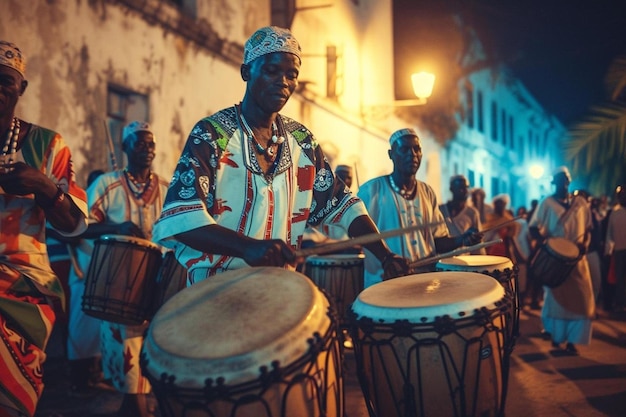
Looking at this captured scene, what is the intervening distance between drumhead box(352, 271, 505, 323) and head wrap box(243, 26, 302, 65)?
3.85 ft

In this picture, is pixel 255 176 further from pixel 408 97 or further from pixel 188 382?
pixel 408 97

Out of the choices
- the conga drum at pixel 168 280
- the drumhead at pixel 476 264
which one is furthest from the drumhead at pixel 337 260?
the conga drum at pixel 168 280

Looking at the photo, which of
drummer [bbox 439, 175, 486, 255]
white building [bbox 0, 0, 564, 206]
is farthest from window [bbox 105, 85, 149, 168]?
drummer [bbox 439, 175, 486, 255]

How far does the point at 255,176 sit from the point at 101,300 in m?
2.04

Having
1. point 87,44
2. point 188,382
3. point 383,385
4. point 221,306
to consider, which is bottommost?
point 383,385

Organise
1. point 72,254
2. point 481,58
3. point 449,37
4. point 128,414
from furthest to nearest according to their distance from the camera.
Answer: point 481,58 < point 449,37 < point 72,254 < point 128,414

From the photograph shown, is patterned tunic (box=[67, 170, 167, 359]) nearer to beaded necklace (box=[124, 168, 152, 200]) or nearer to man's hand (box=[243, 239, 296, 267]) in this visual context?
beaded necklace (box=[124, 168, 152, 200])

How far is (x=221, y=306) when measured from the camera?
218cm

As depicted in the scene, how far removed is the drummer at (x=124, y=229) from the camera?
4.49m

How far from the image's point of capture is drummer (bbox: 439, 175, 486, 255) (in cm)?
781

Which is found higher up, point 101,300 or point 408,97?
point 408,97

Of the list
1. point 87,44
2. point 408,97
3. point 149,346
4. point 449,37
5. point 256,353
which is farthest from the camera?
point 449,37

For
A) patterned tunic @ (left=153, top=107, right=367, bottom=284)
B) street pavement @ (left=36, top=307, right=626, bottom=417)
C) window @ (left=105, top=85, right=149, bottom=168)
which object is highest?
window @ (left=105, top=85, right=149, bottom=168)

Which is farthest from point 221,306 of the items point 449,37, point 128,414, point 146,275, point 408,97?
point 449,37
